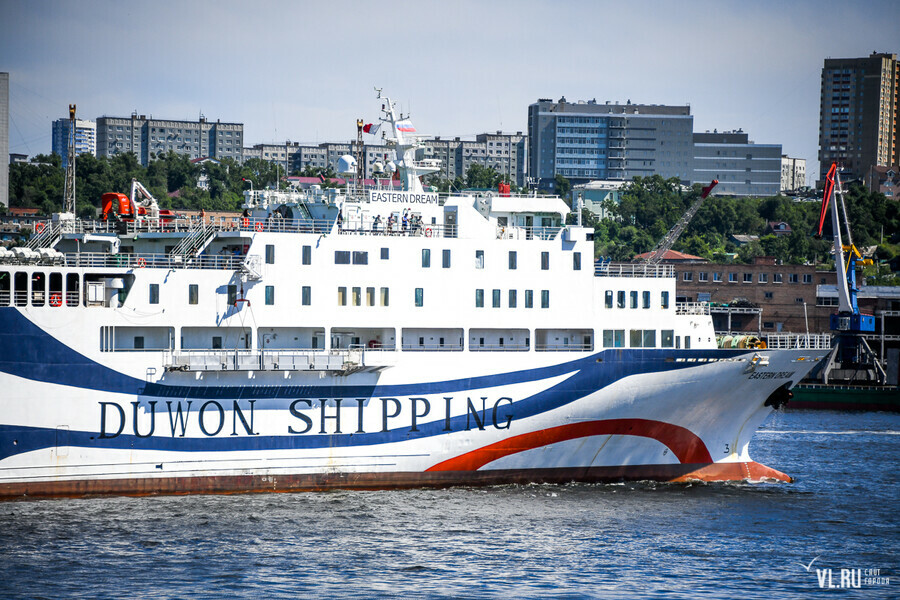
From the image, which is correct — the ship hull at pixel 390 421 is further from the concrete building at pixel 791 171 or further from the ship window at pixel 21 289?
the concrete building at pixel 791 171

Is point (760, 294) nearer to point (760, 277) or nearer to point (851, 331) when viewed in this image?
point (760, 277)

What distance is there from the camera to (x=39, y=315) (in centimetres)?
2731

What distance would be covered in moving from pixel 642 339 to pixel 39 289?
18003mm

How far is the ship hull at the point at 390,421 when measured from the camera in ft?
89.7

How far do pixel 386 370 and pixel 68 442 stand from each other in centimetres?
880

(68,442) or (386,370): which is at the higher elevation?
(386,370)

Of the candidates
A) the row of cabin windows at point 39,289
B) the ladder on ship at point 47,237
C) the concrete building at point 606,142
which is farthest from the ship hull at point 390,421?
the concrete building at point 606,142

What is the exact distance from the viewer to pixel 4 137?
89188 millimetres

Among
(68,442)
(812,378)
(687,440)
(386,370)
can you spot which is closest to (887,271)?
(812,378)

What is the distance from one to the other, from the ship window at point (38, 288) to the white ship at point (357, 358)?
51 millimetres

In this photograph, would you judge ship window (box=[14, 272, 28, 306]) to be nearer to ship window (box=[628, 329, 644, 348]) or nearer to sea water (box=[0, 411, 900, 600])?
sea water (box=[0, 411, 900, 600])

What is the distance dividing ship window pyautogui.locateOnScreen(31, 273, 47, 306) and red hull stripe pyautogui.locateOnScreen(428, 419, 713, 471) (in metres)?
11.9

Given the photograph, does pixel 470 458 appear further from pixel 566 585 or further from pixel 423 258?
pixel 566 585

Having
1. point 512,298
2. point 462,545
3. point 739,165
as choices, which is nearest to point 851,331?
point 512,298
